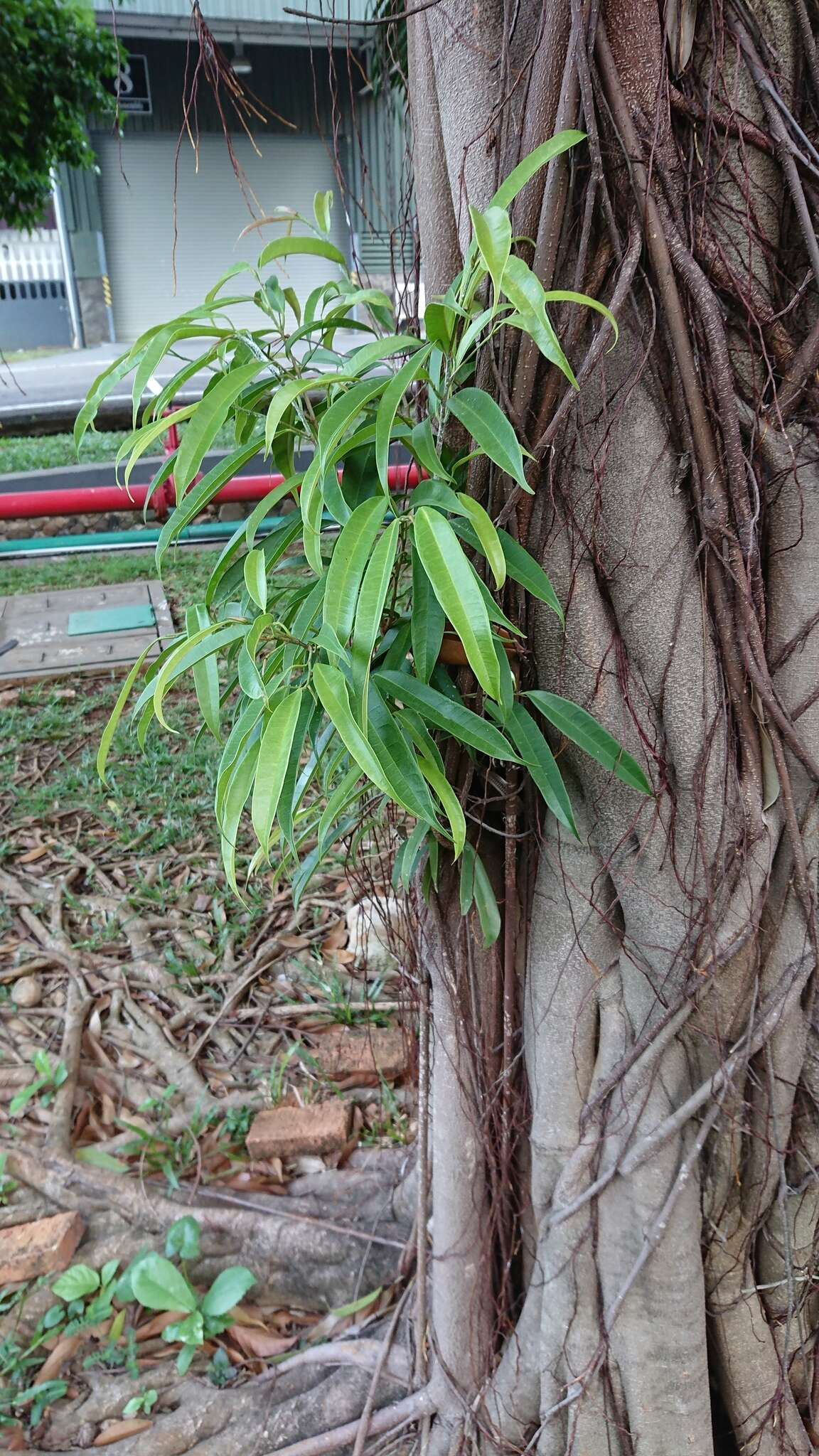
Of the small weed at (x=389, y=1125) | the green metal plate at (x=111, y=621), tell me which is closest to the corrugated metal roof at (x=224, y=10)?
the green metal plate at (x=111, y=621)

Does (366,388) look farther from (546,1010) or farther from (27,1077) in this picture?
(27,1077)

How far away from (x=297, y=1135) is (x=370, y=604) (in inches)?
53.1

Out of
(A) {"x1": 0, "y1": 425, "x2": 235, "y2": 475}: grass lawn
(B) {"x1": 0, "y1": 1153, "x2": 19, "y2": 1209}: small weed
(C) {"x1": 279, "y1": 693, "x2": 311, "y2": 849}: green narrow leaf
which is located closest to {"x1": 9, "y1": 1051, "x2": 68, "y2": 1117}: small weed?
(B) {"x1": 0, "y1": 1153, "x2": 19, "y2": 1209}: small weed

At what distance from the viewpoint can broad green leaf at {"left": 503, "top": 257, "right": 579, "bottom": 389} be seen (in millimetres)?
727

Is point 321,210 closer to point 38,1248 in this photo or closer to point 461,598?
point 461,598

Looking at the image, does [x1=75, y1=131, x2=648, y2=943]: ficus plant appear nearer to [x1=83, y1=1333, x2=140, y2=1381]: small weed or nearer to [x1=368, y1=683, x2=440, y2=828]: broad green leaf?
[x1=368, y1=683, x2=440, y2=828]: broad green leaf

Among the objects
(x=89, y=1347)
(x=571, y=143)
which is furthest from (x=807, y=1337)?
(x=571, y=143)

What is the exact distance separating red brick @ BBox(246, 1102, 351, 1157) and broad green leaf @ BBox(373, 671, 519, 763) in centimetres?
119

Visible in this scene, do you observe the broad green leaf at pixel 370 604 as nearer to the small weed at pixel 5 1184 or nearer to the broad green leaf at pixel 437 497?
the broad green leaf at pixel 437 497

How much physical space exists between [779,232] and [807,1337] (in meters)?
1.29

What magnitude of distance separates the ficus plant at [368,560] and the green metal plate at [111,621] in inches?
115

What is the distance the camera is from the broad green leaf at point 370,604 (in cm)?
80

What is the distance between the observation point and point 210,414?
2.91 ft

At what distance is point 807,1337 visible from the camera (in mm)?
1324
